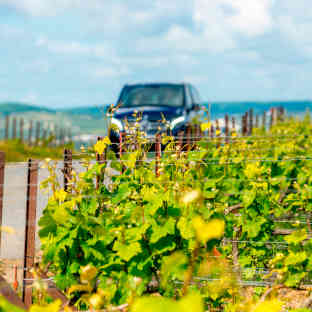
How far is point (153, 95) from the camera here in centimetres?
1062

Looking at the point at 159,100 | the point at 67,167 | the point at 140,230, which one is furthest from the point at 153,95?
the point at 140,230

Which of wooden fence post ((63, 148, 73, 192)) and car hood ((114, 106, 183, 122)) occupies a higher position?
car hood ((114, 106, 183, 122))

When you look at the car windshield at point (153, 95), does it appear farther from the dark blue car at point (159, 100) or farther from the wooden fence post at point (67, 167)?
the wooden fence post at point (67, 167)

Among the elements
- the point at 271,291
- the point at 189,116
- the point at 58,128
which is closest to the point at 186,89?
the point at 189,116

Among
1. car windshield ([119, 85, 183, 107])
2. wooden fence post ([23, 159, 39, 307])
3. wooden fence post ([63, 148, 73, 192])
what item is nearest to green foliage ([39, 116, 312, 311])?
wooden fence post ([63, 148, 73, 192])

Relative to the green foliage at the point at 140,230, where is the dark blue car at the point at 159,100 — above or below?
above

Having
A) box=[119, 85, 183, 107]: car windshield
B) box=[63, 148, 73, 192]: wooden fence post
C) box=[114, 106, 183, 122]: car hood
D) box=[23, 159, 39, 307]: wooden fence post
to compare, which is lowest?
box=[23, 159, 39, 307]: wooden fence post

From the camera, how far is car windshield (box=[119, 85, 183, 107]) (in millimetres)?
10297

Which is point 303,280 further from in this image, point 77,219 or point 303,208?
point 77,219

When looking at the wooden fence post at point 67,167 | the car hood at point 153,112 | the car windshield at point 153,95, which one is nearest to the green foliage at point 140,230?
the wooden fence post at point 67,167

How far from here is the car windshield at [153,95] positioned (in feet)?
33.8

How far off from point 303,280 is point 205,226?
2.24 meters

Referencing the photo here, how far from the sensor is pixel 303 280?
3025 millimetres

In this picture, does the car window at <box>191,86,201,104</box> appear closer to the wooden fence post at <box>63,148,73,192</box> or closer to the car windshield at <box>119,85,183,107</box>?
the car windshield at <box>119,85,183,107</box>
